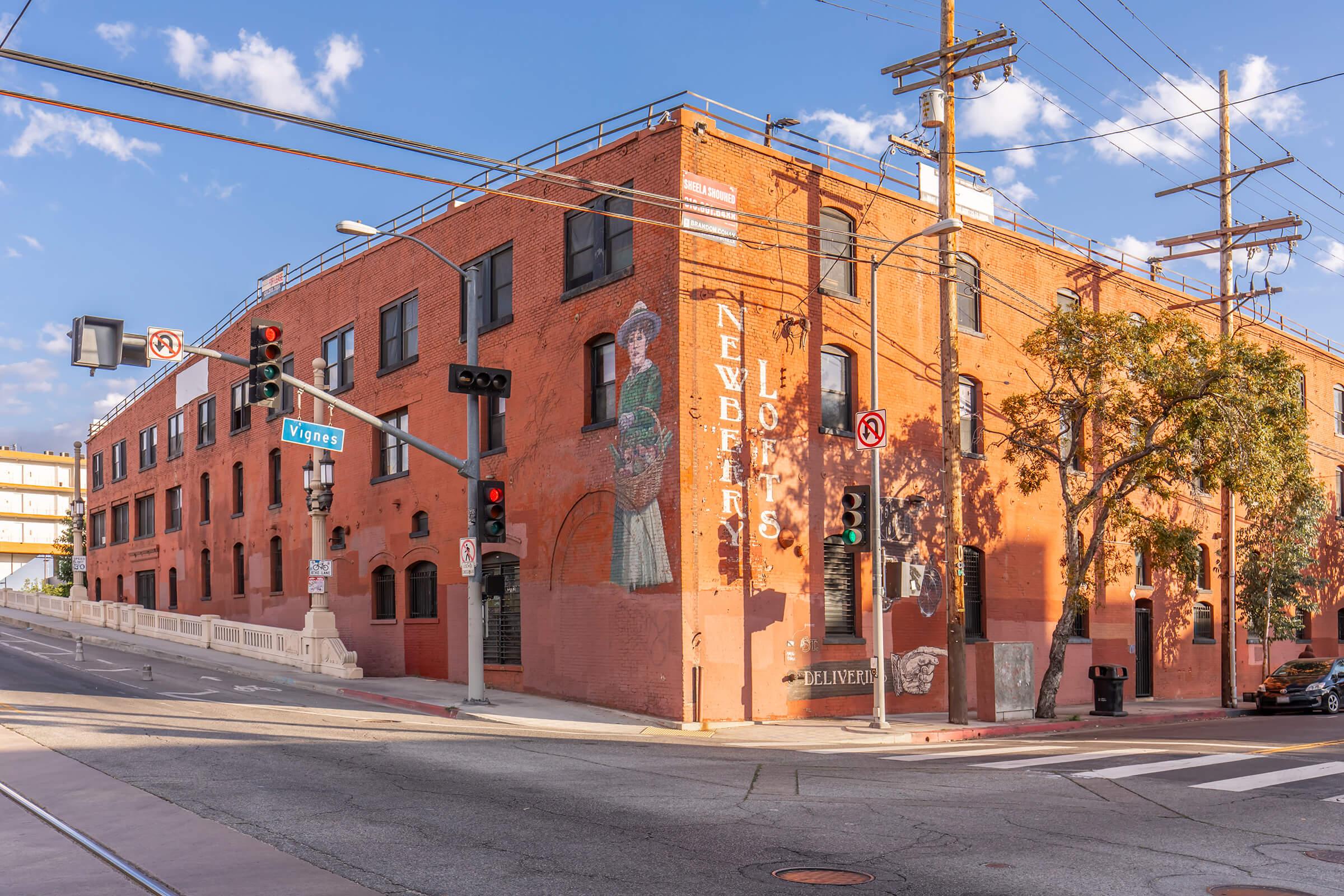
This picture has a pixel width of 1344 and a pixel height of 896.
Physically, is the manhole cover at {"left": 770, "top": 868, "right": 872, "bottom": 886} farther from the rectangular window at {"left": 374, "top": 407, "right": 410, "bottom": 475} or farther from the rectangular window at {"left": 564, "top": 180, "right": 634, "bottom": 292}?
the rectangular window at {"left": 374, "top": 407, "right": 410, "bottom": 475}

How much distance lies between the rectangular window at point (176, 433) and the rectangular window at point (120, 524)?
25.4ft

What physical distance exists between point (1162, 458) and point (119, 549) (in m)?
48.4

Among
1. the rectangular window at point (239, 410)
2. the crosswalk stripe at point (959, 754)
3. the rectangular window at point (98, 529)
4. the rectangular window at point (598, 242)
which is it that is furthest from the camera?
the rectangular window at point (98, 529)

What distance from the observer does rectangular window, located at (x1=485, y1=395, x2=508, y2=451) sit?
27203 mm

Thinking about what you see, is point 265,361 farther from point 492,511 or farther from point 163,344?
point 492,511

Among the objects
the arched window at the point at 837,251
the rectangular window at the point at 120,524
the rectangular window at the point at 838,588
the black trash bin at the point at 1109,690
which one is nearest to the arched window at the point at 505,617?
the rectangular window at the point at 838,588

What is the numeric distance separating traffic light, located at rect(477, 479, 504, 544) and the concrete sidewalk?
3287 mm

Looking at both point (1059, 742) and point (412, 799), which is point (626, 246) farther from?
point (412, 799)

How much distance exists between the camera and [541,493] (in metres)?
25.2

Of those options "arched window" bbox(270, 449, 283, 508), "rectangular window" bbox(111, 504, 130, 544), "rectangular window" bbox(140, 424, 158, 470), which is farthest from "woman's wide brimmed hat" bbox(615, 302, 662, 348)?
"rectangular window" bbox(111, 504, 130, 544)

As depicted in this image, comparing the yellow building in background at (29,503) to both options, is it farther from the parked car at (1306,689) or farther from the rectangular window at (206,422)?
the parked car at (1306,689)

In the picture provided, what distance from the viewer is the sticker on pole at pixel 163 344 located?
1719 centimetres

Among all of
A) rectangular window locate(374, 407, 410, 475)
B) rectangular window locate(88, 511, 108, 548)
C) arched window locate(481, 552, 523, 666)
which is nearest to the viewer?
arched window locate(481, 552, 523, 666)

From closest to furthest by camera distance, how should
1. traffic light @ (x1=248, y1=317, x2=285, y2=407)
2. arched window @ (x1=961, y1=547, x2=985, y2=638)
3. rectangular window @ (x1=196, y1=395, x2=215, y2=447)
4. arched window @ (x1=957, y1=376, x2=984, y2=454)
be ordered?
1. traffic light @ (x1=248, y1=317, x2=285, y2=407)
2. arched window @ (x1=961, y1=547, x2=985, y2=638)
3. arched window @ (x1=957, y1=376, x2=984, y2=454)
4. rectangular window @ (x1=196, y1=395, x2=215, y2=447)
